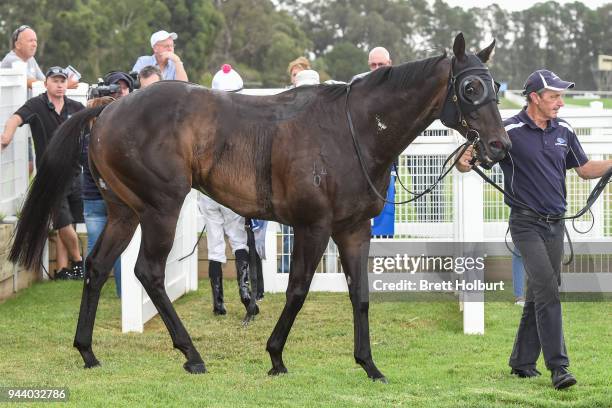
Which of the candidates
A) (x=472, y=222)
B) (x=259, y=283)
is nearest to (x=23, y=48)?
(x=259, y=283)

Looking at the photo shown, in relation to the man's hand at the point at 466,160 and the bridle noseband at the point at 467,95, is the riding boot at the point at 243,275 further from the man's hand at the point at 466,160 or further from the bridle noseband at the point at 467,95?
the bridle noseband at the point at 467,95

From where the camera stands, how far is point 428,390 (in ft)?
21.5

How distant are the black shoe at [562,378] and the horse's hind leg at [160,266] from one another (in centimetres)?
219

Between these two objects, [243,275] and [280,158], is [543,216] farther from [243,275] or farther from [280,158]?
[243,275]

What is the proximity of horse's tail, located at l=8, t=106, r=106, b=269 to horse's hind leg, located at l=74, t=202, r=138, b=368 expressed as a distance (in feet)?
1.24

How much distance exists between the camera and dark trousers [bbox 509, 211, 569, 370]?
6.52m

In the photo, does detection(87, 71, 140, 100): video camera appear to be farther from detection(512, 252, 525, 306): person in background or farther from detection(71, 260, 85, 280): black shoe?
detection(512, 252, 525, 306): person in background

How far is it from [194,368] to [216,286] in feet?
7.50

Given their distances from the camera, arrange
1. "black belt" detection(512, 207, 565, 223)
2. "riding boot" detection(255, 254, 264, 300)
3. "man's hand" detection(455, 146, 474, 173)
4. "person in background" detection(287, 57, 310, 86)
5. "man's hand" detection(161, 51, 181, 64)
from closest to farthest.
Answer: "black belt" detection(512, 207, 565, 223), "man's hand" detection(455, 146, 474, 173), "riding boot" detection(255, 254, 264, 300), "person in background" detection(287, 57, 310, 86), "man's hand" detection(161, 51, 181, 64)

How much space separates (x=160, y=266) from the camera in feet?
23.6

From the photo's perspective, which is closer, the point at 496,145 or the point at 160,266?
the point at 496,145

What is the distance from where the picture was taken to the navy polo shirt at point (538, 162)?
6.63 m

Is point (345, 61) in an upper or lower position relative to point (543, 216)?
upper

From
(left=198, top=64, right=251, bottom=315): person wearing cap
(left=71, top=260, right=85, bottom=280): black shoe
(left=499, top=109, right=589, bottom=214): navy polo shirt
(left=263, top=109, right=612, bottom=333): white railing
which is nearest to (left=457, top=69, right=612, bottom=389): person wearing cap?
(left=499, top=109, right=589, bottom=214): navy polo shirt
